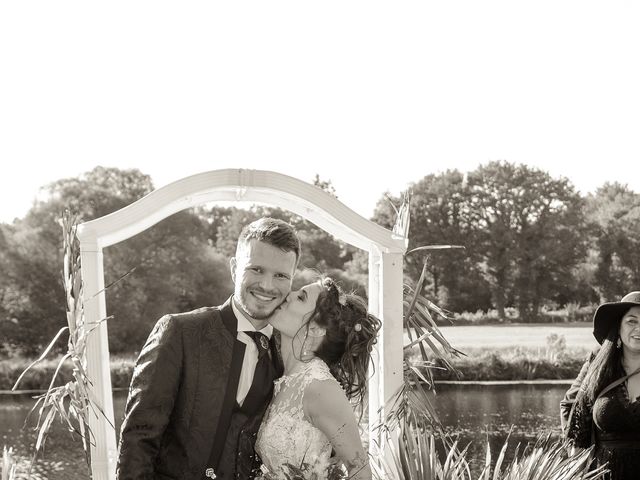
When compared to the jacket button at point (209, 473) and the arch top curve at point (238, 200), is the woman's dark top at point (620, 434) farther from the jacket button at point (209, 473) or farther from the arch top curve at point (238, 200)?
the jacket button at point (209, 473)

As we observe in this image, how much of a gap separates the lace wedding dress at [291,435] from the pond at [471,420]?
34.5 ft

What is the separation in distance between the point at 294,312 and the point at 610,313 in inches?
93.1

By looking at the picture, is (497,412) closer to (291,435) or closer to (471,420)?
(471,420)

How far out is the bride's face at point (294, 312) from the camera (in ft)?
9.47

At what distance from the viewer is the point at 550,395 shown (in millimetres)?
20438

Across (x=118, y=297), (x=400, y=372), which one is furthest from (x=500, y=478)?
(x=118, y=297)

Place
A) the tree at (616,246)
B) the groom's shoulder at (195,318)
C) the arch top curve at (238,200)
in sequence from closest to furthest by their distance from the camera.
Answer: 1. the groom's shoulder at (195,318)
2. the arch top curve at (238,200)
3. the tree at (616,246)

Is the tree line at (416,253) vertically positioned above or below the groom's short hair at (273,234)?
above

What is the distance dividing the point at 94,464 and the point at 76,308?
0.82 m

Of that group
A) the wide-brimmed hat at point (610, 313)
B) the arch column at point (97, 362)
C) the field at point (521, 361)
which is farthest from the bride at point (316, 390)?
the field at point (521, 361)

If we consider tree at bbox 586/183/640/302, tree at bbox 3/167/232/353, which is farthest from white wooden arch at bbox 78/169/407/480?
tree at bbox 586/183/640/302

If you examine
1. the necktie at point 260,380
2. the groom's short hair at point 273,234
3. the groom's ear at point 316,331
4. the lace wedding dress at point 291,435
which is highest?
the groom's short hair at point 273,234

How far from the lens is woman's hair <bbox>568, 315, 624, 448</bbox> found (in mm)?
4395

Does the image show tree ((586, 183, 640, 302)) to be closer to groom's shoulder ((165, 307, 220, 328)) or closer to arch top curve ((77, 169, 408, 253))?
arch top curve ((77, 169, 408, 253))
